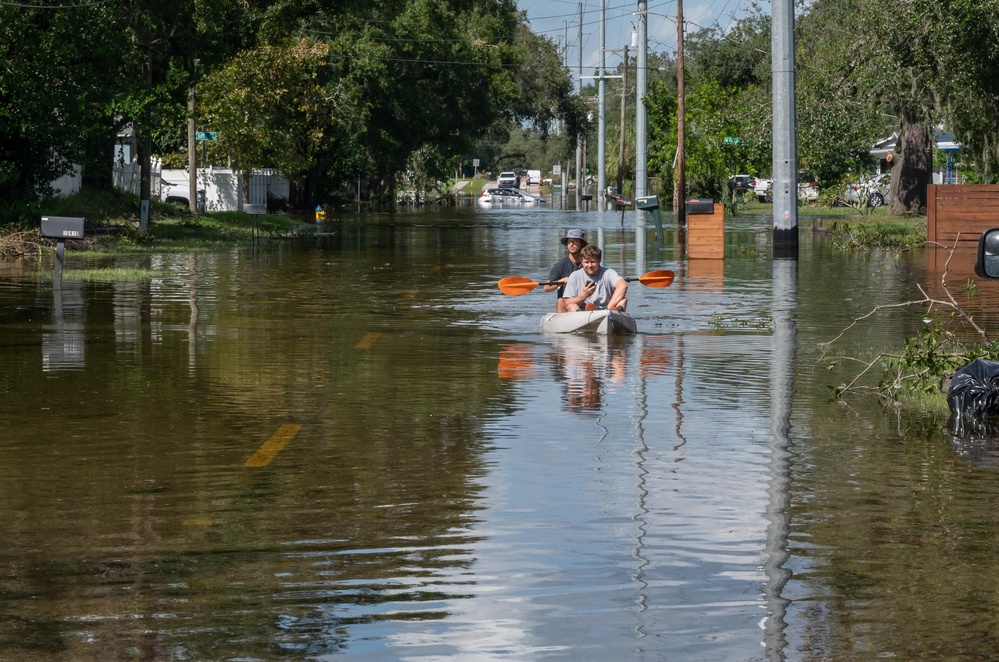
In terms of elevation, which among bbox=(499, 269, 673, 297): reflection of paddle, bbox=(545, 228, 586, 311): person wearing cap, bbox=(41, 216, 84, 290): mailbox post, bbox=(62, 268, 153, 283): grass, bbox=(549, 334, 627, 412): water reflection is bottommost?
bbox=(549, 334, 627, 412): water reflection

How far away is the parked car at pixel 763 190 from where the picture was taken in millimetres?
87125

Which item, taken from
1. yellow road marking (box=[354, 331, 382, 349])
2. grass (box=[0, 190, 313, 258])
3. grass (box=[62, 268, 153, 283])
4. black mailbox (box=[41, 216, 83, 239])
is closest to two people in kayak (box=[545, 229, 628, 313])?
yellow road marking (box=[354, 331, 382, 349])

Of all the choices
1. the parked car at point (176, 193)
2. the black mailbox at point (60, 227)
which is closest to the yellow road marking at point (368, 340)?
the black mailbox at point (60, 227)

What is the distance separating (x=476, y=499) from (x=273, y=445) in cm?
235

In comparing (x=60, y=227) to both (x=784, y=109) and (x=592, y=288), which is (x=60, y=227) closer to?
(x=592, y=288)

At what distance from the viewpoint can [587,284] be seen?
60.6 ft

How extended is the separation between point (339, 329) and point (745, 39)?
70.3 meters

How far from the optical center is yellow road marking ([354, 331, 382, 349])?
57.3 ft

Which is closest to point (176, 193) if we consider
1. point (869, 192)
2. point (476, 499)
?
point (869, 192)

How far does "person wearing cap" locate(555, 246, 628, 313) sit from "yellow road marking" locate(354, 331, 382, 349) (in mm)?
2141

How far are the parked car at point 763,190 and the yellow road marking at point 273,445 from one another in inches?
3034

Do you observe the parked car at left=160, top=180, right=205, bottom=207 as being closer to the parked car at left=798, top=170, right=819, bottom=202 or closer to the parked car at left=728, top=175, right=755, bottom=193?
the parked car at left=798, top=170, right=819, bottom=202

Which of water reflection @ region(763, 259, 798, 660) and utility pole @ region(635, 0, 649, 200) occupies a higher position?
utility pole @ region(635, 0, 649, 200)

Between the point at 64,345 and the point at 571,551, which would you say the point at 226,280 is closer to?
the point at 64,345
